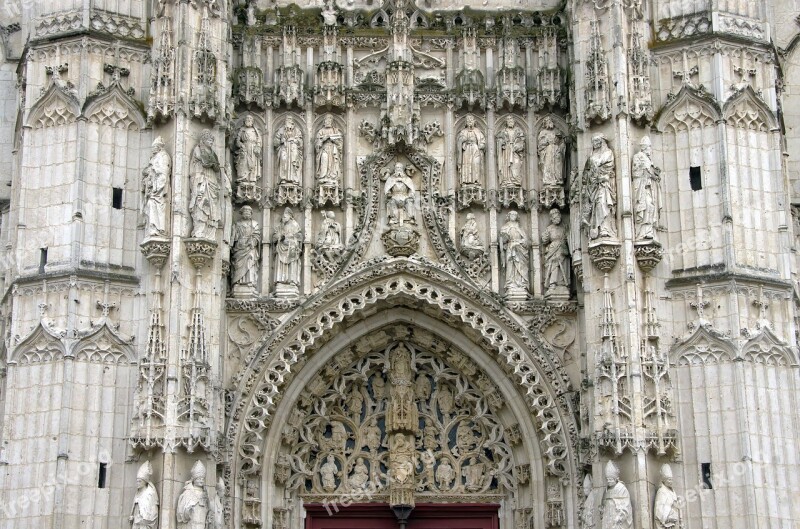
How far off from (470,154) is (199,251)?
4.56 meters

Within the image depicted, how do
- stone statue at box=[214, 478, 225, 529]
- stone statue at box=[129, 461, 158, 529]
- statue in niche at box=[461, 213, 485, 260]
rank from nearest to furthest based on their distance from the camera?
1. stone statue at box=[129, 461, 158, 529]
2. stone statue at box=[214, 478, 225, 529]
3. statue in niche at box=[461, 213, 485, 260]

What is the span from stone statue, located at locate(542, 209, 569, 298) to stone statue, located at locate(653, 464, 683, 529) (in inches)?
132

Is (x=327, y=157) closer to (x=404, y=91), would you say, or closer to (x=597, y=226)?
(x=404, y=91)

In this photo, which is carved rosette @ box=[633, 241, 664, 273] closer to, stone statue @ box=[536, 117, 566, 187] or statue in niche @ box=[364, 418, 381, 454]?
stone statue @ box=[536, 117, 566, 187]

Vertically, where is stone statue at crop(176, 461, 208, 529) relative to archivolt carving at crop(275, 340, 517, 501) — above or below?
below

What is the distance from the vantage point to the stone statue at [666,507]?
19.3 metres

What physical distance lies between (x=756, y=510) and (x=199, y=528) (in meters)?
7.52

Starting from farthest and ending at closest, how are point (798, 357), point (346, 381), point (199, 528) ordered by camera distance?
point (346, 381), point (798, 357), point (199, 528)

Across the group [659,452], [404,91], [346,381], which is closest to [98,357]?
[346,381]

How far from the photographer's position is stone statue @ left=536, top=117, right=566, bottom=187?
22.0 metres

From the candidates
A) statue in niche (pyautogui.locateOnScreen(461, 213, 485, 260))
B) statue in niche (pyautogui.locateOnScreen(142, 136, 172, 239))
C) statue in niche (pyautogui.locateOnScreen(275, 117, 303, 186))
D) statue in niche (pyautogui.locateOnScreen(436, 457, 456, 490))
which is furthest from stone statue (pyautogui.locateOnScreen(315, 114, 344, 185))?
statue in niche (pyautogui.locateOnScreen(436, 457, 456, 490))

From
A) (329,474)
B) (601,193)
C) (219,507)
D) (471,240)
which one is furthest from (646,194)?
(219,507)

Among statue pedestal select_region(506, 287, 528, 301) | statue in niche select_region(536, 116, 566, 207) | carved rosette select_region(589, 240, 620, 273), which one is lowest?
statue pedestal select_region(506, 287, 528, 301)

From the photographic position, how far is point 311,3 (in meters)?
23.3
